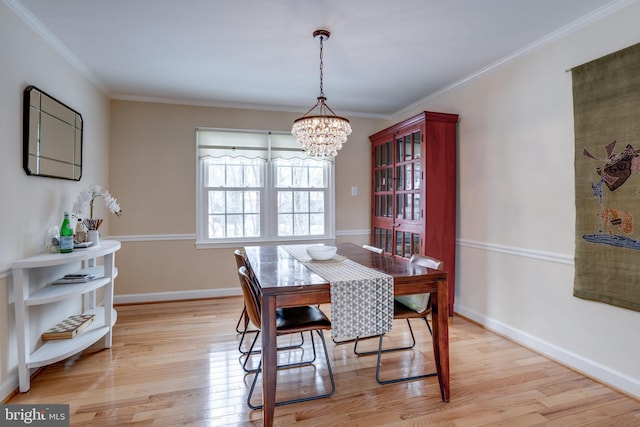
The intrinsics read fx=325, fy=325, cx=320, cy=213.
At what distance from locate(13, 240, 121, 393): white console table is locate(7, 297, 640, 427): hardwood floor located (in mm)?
172

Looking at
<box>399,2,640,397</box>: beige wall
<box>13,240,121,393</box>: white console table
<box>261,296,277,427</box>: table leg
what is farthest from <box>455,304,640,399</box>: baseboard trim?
<box>13,240,121,393</box>: white console table

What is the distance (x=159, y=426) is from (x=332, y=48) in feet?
9.43

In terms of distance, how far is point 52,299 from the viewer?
2.17m

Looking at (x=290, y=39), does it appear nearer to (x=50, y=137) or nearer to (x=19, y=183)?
(x=50, y=137)

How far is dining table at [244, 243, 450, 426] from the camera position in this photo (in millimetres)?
1698

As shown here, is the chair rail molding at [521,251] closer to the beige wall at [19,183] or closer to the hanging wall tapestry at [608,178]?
the hanging wall tapestry at [608,178]

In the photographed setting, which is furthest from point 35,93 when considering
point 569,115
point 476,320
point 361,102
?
point 476,320

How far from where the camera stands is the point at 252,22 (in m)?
2.33

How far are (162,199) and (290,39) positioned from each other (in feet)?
8.25

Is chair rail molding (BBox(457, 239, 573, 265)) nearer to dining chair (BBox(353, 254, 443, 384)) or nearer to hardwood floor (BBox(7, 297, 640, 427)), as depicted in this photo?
hardwood floor (BBox(7, 297, 640, 427))

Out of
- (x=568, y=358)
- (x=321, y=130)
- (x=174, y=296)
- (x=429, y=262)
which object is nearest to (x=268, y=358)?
(x=429, y=262)

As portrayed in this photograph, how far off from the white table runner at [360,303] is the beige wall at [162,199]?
2.65 metres

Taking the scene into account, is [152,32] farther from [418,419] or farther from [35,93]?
[418,419]

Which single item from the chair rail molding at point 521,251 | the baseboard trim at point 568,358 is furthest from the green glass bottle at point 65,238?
the baseboard trim at point 568,358
